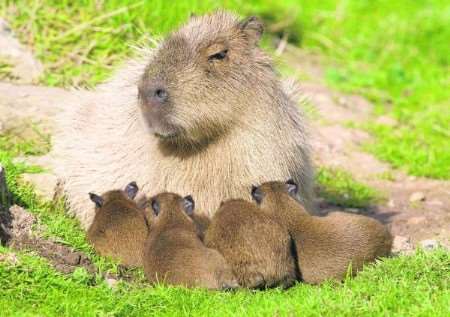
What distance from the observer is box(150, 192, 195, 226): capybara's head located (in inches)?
221

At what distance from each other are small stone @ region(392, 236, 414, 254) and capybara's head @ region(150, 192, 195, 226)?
59.0 inches

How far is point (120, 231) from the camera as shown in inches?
226

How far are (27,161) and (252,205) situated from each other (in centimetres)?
231

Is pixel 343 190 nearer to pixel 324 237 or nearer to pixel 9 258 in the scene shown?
pixel 324 237

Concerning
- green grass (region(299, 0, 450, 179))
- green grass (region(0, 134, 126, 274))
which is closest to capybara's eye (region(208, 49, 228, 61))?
green grass (region(0, 134, 126, 274))

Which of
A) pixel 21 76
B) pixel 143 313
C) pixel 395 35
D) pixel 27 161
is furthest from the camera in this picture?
pixel 395 35

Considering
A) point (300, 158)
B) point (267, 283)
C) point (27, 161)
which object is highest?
point (300, 158)

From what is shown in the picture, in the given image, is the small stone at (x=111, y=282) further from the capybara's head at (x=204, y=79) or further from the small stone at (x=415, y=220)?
the small stone at (x=415, y=220)

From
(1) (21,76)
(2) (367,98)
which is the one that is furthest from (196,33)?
(2) (367,98)

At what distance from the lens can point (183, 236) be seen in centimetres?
539

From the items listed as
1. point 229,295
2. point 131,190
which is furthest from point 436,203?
point 229,295

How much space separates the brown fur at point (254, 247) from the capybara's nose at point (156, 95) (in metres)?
0.85

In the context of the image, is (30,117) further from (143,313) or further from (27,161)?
(143,313)

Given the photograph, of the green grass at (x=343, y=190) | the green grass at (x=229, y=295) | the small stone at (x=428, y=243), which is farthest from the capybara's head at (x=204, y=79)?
the green grass at (x=343, y=190)
